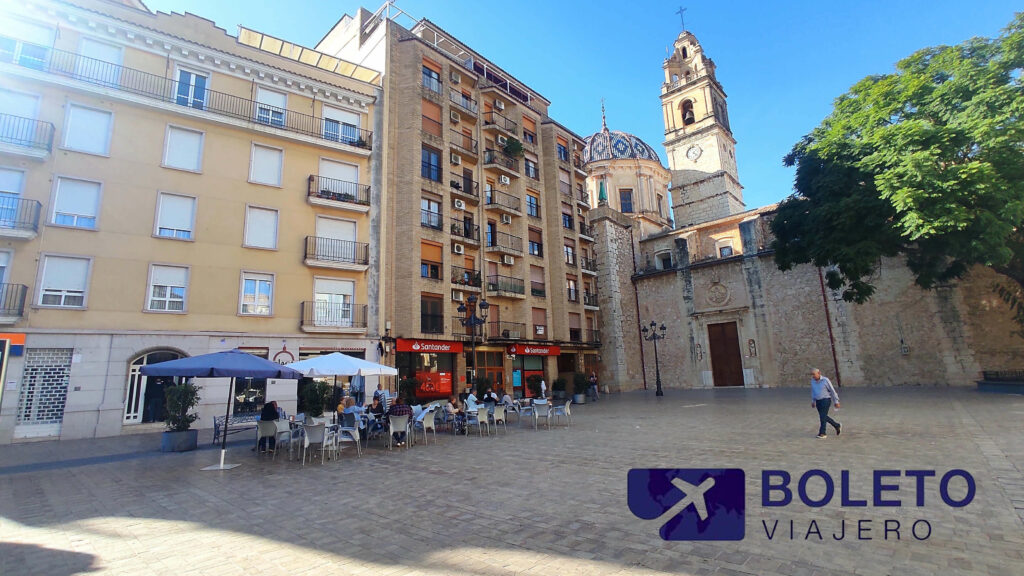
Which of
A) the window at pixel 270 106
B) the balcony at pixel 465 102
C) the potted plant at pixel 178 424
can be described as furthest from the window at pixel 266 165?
the balcony at pixel 465 102

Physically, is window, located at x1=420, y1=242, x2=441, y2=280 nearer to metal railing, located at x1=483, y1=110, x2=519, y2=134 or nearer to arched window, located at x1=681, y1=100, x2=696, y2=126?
metal railing, located at x1=483, y1=110, x2=519, y2=134

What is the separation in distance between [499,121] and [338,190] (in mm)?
12437

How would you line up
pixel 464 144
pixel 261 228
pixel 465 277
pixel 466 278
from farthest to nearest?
pixel 464 144 → pixel 466 278 → pixel 465 277 → pixel 261 228

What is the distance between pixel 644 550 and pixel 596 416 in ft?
Result: 39.9

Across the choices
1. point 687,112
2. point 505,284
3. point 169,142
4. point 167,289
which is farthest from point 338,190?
point 687,112

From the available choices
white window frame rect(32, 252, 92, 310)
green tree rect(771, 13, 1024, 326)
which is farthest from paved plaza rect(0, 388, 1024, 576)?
green tree rect(771, 13, 1024, 326)

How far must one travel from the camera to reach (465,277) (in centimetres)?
2373

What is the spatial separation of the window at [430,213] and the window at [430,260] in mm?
1016

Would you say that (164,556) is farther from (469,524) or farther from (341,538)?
(469,524)

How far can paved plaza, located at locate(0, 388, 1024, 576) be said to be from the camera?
3.89 metres

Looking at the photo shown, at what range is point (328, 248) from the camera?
1883 cm

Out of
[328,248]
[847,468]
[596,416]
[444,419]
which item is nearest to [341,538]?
[847,468]

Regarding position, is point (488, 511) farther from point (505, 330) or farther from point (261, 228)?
point (505, 330)

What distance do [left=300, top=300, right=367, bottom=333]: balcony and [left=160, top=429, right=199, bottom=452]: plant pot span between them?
7.19 meters
